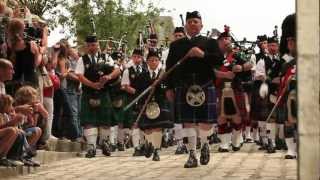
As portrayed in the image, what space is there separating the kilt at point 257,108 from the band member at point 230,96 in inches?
27.3

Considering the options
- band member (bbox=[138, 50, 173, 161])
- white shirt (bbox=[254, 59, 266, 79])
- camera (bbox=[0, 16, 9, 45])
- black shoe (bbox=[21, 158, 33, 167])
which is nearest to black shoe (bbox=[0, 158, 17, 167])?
black shoe (bbox=[21, 158, 33, 167])

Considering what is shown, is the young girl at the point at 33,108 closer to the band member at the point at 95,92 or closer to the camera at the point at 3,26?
the camera at the point at 3,26

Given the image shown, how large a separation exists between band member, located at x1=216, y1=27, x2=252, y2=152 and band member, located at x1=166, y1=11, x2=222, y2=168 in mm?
2981

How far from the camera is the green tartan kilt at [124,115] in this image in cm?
1276

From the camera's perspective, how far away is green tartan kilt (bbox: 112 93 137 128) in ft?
41.8

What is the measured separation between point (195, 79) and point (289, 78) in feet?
3.56

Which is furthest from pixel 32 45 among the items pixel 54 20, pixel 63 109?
pixel 54 20

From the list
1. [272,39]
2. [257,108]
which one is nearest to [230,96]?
[272,39]

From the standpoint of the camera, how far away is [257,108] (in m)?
13.8

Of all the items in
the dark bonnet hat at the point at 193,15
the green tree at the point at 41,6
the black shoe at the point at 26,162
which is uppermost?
the green tree at the point at 41,6

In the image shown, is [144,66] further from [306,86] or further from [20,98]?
[306,86]

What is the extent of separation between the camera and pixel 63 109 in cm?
1153

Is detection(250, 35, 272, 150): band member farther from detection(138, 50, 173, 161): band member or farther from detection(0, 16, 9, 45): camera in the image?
detection(0, 16, 9, 45): camera

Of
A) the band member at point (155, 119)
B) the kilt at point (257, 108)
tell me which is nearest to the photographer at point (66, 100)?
the band member at point (155, 119)
